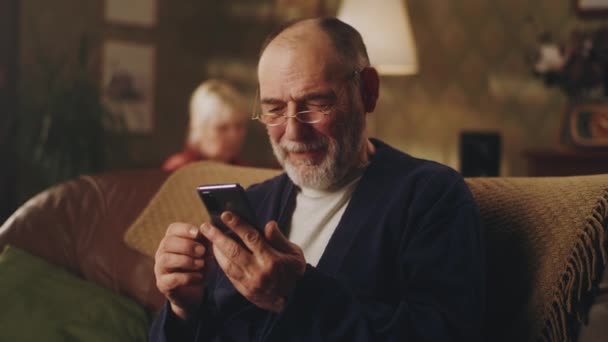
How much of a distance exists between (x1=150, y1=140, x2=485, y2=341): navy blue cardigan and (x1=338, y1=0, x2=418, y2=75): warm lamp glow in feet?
5.76

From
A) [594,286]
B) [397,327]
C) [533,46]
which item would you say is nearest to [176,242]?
[397,327]

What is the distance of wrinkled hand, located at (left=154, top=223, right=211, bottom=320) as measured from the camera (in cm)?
129

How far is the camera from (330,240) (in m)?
1.43

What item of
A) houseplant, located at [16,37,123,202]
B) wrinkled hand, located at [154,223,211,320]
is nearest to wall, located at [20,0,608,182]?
houseplant, located at [16,37,123,202]

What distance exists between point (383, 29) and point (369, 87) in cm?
177

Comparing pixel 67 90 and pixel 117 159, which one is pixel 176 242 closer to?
pixel 67 90

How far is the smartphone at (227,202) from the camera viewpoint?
3.89ft

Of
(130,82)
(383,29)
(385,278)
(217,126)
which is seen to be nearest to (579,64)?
(383,29)

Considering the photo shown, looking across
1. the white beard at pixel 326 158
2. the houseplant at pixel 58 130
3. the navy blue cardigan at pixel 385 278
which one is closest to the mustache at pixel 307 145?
the white beard at pixel 326 158

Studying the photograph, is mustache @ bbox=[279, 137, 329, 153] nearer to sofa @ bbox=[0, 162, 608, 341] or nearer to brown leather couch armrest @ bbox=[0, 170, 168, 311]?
sofa @ bbox=[0, 162, 608, 341]

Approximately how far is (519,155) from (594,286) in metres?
2.41

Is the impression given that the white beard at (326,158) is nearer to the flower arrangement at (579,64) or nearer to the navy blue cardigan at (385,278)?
the navy blue cardigan at (385,278)

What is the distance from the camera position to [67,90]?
362 cm

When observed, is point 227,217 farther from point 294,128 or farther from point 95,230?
point 95,230
